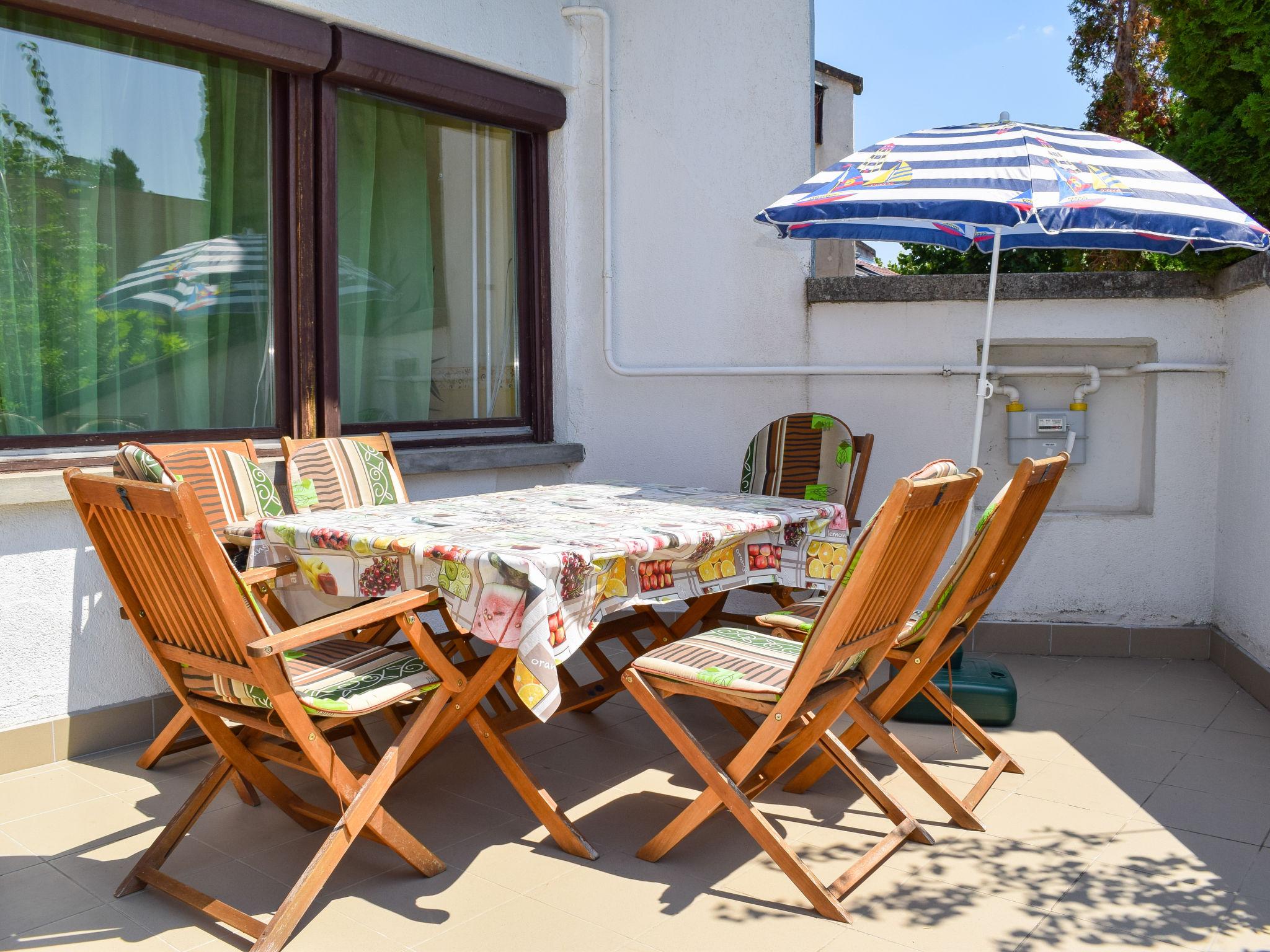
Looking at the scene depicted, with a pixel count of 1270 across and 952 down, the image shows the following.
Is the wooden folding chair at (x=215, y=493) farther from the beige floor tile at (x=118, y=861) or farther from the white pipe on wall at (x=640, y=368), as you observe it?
the white pipe on wall at (x=640, y=368)

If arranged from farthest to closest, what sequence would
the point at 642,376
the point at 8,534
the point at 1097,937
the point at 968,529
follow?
1. the point at 642,376
2. the point at 968,529
3. the point at 8,534
4. the point at 1097,937

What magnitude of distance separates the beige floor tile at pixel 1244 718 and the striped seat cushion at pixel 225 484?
3.38 meters

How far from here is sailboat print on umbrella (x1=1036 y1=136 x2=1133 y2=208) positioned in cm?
310

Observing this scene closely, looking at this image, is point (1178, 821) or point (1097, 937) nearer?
point (1097, 937)

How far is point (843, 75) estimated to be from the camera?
12.7m

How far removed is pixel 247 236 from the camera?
4148 millimetres

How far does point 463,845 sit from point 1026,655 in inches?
118

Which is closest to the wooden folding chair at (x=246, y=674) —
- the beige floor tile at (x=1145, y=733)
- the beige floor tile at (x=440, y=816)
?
the beige floor tile at (x=440, y=816)

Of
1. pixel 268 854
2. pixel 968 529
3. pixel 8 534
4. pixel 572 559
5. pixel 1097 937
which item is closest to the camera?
pixel 1097 937

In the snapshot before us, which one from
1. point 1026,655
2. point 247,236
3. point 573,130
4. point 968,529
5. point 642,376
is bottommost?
point 1026,655

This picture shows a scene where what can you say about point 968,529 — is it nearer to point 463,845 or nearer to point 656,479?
point 656,479

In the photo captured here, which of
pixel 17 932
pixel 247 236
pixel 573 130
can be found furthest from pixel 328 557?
pixel 573 130

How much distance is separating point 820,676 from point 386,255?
10.1ft

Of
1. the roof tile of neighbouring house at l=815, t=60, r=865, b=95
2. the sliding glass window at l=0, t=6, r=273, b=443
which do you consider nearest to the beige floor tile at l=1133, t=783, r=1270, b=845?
the sliding glass window at l=0, t=6, r=273, b=443
